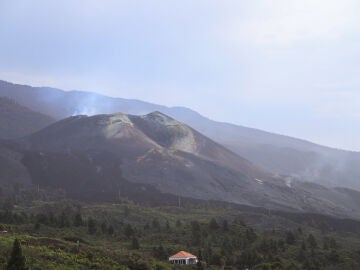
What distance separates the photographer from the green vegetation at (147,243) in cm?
4516

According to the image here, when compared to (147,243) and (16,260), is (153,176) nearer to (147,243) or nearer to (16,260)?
(147,243)

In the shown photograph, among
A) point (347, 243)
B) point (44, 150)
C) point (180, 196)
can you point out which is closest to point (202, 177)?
point (180, 196)

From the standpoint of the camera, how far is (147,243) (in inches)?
2864

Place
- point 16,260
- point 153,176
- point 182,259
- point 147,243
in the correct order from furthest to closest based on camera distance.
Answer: point 153,176
point 147,243
point 182,259
point 16,260

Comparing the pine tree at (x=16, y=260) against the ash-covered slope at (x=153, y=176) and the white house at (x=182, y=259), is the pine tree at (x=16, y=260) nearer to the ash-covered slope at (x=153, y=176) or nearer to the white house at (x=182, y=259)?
the white house at (x=182, y=259)

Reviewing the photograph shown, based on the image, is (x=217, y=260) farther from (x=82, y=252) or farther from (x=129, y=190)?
(x=129, y=190)

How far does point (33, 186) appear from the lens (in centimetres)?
14762

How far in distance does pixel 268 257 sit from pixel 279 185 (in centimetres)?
11689

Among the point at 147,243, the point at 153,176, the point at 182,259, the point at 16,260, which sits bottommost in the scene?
the point at 147,243

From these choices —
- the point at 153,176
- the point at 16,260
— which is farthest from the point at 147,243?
the point at 153,176

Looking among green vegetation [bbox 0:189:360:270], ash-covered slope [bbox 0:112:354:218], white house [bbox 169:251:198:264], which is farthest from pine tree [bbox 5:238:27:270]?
ash-covered slope [bbox 0:112:354:218]

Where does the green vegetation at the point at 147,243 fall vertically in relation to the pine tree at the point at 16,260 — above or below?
below

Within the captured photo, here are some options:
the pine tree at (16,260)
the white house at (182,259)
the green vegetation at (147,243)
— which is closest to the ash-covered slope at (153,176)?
the green vegetation at (147,243)

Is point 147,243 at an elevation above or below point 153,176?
below
